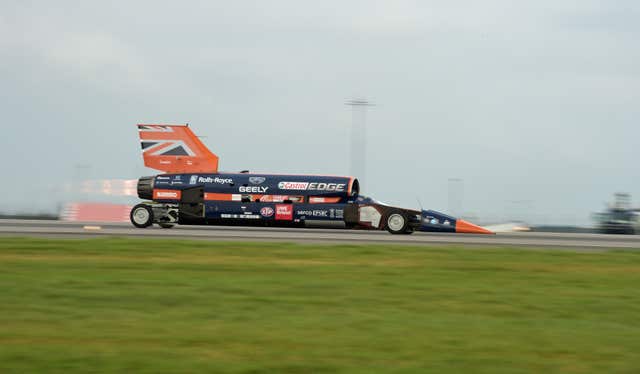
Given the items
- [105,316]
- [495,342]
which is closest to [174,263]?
[105,316]

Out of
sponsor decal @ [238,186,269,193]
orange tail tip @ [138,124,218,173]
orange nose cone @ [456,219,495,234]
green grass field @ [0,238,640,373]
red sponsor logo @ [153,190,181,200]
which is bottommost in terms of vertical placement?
green grass field @ [0,238,640,373]

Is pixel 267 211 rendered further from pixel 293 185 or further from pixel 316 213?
pixel 316 213

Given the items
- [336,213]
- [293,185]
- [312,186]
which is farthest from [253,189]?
[336,213]

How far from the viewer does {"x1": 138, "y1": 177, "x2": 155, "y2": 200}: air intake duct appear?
28516 millimetres

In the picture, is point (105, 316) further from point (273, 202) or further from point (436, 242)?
point (273, 202)

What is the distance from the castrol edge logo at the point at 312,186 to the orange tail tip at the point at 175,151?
130 inches

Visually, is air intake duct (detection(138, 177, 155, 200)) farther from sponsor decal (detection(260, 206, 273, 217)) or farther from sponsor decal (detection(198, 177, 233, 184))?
sponsor decal (detection(260, 206, 273, 217))

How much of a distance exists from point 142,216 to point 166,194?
1241 mm

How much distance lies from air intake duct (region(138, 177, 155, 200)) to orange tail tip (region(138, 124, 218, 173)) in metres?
0.95

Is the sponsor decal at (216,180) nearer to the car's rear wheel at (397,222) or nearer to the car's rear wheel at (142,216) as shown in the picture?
the car's rear wheel at (142,216)

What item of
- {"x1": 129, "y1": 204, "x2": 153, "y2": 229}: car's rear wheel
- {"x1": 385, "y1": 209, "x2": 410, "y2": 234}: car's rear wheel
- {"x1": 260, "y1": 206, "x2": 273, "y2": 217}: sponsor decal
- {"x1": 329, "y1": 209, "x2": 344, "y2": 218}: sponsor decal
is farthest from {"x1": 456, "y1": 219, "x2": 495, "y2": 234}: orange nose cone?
{"x1": 129, "y1": 204, "x2": 153, "y2": 229}: car's rear wheel

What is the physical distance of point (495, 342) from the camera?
7.95 m

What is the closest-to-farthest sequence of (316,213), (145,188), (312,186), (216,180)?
(316,213), (312,186), (216,180), (145,188)

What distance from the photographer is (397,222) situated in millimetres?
26172
